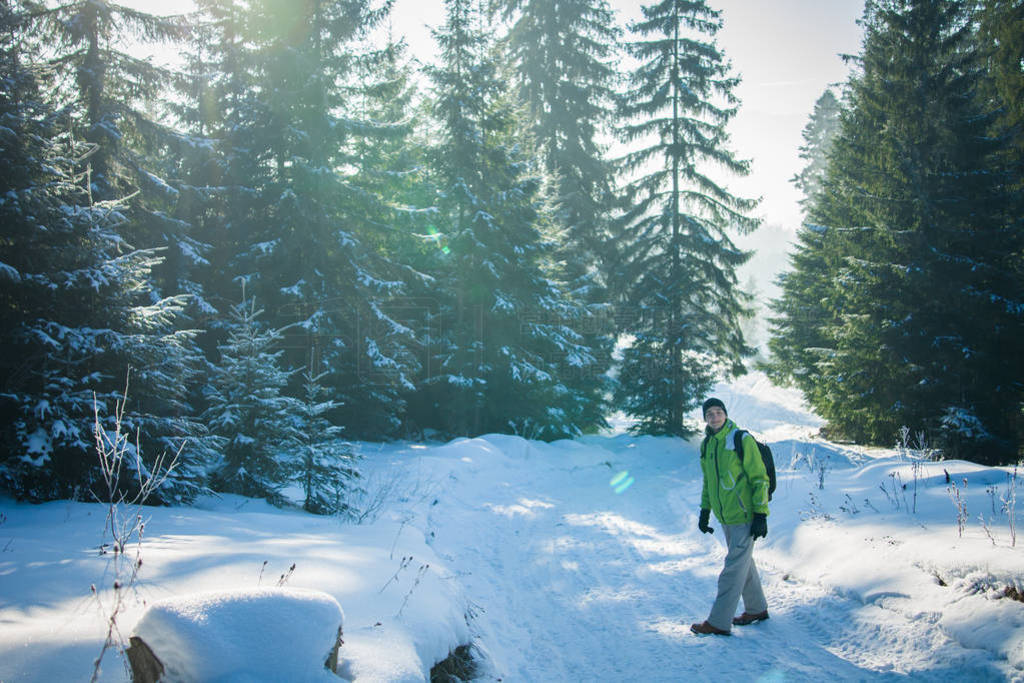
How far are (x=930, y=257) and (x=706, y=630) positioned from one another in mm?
13837

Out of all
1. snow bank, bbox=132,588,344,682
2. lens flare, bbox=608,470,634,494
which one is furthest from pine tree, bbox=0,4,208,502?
lens flare, bbox=608,470,634,494

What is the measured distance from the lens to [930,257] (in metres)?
13.9

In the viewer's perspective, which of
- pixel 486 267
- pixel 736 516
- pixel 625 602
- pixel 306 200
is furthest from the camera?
pixel 486 267

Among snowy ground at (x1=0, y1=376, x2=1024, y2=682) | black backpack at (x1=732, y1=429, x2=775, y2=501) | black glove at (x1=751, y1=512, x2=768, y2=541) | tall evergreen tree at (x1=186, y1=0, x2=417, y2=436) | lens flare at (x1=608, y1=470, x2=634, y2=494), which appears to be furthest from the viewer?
tall evergreen tree at (x1=186, y1=0, x2=417, y2=436)

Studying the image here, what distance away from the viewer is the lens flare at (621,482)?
503 inches

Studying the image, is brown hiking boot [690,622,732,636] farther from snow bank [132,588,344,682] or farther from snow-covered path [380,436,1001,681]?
snow bank [132,588,344,682]

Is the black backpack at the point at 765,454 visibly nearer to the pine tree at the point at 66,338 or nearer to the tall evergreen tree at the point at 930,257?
the pine tree at the point at 66,338

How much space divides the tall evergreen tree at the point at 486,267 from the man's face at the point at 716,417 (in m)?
11.5

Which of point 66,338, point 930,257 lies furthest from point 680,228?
point 66,338

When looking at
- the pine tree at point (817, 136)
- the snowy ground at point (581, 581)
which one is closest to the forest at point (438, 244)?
the snowy ground at point (581, 581)

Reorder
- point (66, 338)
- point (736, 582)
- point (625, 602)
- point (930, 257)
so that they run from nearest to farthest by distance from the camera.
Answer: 1. point (736, 582)
2. point (625, 602)
3. point (66, 338)
4. point (930, 257)

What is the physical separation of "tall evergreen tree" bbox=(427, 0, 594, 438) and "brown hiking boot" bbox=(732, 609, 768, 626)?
39.2 feet

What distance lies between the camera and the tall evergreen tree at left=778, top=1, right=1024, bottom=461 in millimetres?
13328

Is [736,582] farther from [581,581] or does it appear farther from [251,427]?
[251,427]
